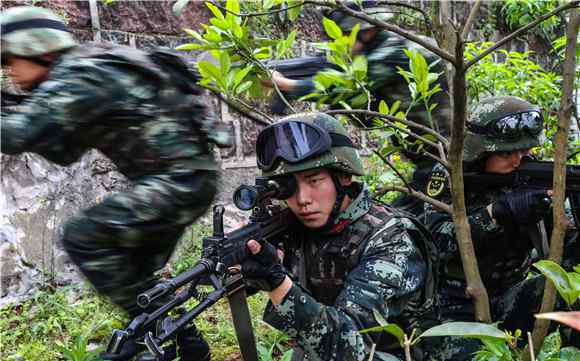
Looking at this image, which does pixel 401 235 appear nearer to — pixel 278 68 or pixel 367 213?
pixel 367 213

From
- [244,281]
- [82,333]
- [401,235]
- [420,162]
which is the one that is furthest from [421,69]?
[82,333]

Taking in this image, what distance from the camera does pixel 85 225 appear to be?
7.47ft

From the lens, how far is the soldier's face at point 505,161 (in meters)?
2.66

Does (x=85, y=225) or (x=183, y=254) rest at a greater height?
(x=85, y=225)

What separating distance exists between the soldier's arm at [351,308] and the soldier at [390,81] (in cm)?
96

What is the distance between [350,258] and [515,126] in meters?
1.08

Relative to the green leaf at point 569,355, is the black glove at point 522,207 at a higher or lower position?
higher

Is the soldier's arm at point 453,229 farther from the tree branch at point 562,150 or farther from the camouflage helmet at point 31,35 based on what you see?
the camouflage helmet at point 31,35

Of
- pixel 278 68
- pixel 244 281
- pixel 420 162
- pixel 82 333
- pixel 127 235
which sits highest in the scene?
pixel 278 68

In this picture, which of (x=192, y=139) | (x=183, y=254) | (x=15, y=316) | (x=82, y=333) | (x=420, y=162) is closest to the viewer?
(x=192, y=139)

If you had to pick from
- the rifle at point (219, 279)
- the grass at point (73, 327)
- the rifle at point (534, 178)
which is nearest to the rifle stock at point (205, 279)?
the rifle at point (219, 279)

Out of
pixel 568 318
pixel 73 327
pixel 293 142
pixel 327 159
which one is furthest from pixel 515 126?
pixel 73 327

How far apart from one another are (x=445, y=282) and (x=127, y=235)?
1.52m

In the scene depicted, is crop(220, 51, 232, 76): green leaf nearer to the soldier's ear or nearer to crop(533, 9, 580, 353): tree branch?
the soldier's ear
